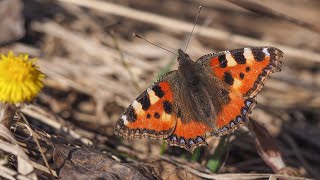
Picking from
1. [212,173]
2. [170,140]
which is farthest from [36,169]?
[212,173]

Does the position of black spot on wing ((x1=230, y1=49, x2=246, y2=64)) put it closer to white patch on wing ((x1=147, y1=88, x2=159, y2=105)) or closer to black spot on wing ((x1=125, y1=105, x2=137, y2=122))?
white patch on wing ((x1=147, y1=88, x2=159, y2=105))

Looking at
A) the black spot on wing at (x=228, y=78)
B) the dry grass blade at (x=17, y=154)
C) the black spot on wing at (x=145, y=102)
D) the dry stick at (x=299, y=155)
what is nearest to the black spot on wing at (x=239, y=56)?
the black spot on wing at (x=228, y=78)

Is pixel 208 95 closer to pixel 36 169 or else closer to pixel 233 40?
pixel 36 169

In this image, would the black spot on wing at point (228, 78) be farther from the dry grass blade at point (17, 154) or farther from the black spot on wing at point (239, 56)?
the dry grass blade at point (17, 154)

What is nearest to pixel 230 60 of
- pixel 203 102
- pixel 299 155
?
pixel 203 102

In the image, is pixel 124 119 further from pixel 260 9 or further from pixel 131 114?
pixel 260 9
